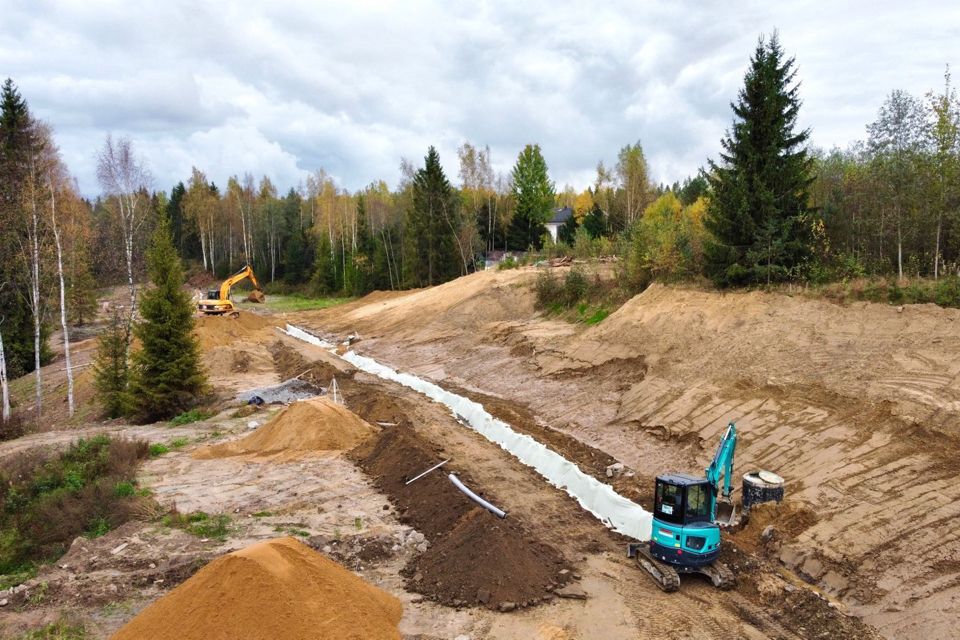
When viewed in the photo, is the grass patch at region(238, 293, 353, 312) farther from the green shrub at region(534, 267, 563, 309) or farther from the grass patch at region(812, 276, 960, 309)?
the grass patch at region(812, 276, 960, 309)

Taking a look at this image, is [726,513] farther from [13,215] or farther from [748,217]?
[13,215]

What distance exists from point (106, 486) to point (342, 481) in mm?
5097

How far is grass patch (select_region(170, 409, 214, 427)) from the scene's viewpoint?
69.6 feet

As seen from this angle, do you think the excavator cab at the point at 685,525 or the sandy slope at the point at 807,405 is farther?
the sandy slope at the point at 807,405

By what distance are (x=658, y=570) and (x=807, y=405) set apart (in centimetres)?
696

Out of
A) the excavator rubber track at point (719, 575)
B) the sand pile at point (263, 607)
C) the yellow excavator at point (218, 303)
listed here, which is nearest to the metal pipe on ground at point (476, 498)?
the excavator rubber track at point (719, 575)

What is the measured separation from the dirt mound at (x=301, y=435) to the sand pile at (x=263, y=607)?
28.9ft

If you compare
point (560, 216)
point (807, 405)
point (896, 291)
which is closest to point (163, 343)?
point (807, 405)

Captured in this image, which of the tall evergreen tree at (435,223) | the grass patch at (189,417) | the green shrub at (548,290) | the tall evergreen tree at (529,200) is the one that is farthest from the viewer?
the tall evergreen tree at (529,200)

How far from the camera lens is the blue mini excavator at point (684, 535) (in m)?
9.80

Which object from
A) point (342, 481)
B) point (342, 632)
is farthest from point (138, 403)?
point (342, 632)

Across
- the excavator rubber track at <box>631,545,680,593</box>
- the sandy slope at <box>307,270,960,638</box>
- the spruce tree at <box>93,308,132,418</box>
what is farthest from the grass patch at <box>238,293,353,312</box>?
the excavator rubber track at <box>631,545,680,593</box>

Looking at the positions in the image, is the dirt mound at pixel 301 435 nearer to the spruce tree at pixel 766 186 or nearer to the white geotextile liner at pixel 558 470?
the white geotextile liner at pixel 558 470

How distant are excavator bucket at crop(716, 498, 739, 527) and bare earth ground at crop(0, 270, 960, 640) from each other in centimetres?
30
